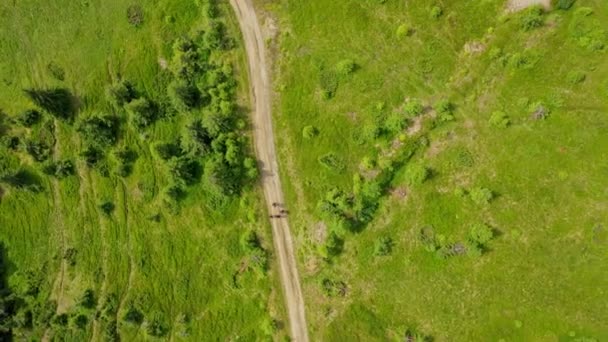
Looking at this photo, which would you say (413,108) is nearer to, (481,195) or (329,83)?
(329,83)

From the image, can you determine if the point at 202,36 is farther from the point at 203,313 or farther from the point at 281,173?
the point at 203,313

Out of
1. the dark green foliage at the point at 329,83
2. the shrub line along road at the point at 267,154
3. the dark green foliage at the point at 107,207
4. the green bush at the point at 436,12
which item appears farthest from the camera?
the dark green foliage at the point at 107,207

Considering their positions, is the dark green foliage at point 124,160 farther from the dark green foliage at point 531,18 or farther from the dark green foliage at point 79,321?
the dark green foliage at point 531,18

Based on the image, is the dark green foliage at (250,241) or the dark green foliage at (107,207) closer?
the dark green foliage at (250,241)

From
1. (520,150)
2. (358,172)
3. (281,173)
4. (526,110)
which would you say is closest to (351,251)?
(358,172)

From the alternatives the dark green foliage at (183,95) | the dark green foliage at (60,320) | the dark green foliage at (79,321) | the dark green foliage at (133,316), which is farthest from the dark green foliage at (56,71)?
the dark green foliage at (133,316)

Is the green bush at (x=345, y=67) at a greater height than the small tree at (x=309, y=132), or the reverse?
the green bush at (x=345, y=67)
